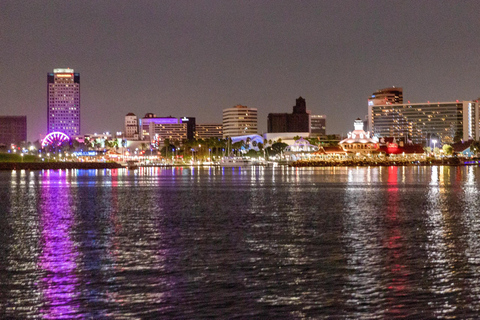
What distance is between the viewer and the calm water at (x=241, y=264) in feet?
58.0

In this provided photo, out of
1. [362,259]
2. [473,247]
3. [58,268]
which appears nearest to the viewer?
[58,268]

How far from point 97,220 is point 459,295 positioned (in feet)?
86.5

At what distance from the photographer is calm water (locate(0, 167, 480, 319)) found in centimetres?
1767

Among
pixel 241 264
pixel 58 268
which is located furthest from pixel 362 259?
pixel 58 268

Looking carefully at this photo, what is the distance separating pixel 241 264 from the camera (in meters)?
23.9

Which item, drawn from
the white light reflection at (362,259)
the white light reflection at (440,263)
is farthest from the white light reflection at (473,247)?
the white light reflection at (362,259)

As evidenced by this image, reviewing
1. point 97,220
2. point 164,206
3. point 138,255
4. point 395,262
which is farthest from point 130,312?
point 164,206

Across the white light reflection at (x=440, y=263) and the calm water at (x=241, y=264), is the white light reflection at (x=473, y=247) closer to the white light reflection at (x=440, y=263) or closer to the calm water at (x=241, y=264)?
the calm water at (x=241, y=264)

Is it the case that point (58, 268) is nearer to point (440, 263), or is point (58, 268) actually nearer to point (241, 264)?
point (241, 264)

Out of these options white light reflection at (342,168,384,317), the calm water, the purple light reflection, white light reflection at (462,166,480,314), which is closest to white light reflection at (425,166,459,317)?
the calm water

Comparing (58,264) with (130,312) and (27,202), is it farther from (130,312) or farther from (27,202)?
(27,202)

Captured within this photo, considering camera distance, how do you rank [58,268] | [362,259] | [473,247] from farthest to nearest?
1. [473,247]
2. [362,259]
3. [58,268]

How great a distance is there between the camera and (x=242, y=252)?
26.7m

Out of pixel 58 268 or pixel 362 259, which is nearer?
pixel 58 268
